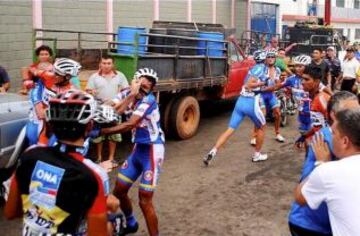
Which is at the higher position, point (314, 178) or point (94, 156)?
point (314, 178)

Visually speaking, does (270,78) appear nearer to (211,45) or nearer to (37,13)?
(211,45)

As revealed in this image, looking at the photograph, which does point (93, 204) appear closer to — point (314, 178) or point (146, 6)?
point (314, 178)

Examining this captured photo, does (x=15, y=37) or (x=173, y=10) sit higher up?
(x=173, y=10)

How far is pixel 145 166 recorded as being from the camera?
15.7ft

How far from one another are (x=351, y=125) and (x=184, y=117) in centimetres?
701

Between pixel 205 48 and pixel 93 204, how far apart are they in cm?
746

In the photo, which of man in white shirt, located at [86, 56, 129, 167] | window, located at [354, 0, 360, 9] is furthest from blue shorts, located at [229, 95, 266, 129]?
window, located at [354, 0, 360, 9]

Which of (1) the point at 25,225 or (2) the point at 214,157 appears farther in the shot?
(2) the point at 214,157

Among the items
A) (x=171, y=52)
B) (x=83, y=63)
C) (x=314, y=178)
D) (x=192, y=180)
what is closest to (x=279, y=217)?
(x=192, y=180)

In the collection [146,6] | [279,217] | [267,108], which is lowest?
[279,217]

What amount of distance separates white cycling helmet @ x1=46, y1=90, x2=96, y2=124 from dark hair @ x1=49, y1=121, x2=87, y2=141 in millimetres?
19

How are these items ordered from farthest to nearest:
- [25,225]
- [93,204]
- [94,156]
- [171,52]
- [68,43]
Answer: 1. [68,43]
2. [171,52]
3. [94,156]
4. [25,225]
5. [93,204]

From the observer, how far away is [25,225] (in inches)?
102

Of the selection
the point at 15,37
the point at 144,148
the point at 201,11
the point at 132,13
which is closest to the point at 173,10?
the point at 201,11
